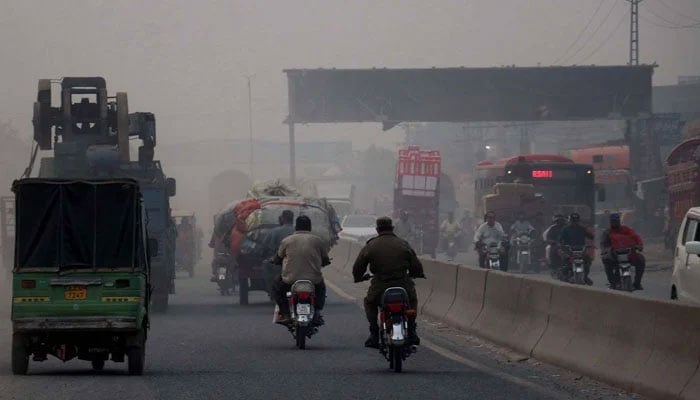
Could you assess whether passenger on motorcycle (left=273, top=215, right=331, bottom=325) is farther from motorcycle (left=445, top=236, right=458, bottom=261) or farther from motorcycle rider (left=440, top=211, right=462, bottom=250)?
motorcycle rider (left=440, top=211, right=462, bottom=250)

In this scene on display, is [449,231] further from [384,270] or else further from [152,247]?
[384,270]

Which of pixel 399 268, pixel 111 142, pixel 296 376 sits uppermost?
pixel 111 142

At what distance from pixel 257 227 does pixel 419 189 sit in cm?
3319

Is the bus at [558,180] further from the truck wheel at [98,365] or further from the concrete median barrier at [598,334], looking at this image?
the truck wheel at [98,365]

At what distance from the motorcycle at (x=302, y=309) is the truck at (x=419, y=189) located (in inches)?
1567

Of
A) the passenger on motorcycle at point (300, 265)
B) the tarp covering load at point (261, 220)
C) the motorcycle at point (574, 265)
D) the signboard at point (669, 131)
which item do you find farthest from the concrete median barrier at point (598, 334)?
the signboard at point (669, 131)

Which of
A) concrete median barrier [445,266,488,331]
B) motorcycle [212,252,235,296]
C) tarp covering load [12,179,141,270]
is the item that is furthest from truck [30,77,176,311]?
tarp covering load [12,179,141,270]

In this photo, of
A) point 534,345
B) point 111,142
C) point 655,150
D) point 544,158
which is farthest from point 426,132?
point 534,345

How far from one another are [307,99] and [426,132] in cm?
10463

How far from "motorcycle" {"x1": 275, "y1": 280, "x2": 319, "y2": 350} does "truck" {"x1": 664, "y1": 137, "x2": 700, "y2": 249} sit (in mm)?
23715

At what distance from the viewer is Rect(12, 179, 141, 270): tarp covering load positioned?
15398 millimetres

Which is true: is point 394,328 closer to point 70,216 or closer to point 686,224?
point 70,216

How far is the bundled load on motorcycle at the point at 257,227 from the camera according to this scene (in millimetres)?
27062

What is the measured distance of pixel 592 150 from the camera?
68.1 meters
